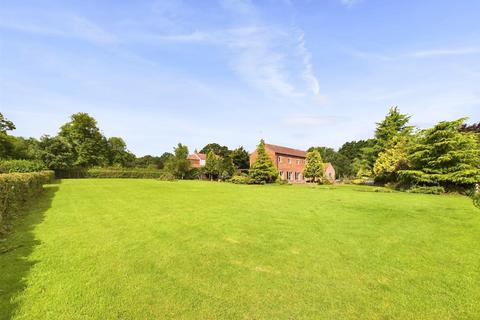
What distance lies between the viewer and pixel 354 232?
7.78m

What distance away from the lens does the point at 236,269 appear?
16.1 feet

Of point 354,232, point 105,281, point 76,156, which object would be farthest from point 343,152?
point 105,281

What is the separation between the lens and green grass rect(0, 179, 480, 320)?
3586mm

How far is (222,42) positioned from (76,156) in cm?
4558

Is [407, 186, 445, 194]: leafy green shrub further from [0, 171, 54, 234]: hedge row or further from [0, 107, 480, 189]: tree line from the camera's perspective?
[0, 171, 54, 234]: hedge row

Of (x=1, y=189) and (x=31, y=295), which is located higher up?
(x=1, y=189)

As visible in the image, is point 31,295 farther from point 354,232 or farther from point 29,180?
point 29,180

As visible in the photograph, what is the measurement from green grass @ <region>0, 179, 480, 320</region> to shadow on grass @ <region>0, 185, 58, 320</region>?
3 cm

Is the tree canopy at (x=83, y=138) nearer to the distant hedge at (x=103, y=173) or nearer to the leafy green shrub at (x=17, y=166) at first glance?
the distant hedge at (x=103, y=173)

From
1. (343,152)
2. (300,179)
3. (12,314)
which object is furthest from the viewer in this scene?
(343,152)

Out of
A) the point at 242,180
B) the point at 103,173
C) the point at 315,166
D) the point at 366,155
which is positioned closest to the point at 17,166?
the point at 103,173

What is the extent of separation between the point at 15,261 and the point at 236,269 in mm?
4534

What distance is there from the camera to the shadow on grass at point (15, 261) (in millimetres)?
3548

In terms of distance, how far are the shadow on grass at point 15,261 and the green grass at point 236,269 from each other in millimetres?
26
